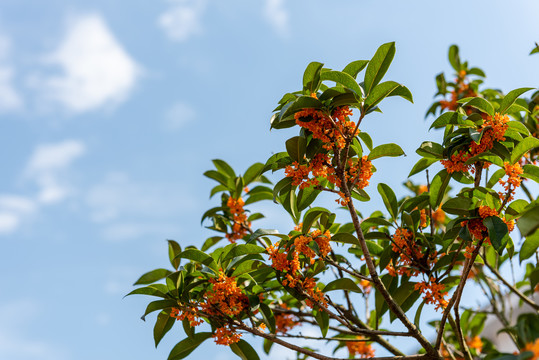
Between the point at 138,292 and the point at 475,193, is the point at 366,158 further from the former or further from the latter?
the point at 138,292

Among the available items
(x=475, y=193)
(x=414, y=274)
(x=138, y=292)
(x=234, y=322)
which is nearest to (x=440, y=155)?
(x=475, y=193)

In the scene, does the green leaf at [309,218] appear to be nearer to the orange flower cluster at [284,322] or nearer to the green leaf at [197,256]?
the green leaf at [197,256]

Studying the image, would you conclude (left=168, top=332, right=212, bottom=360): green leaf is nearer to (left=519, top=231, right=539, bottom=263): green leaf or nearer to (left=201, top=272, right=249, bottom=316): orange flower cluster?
(left=201, top=272, right=249, bottom=316): orange flower cluster

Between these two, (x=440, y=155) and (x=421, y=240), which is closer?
(x=440, y=155)

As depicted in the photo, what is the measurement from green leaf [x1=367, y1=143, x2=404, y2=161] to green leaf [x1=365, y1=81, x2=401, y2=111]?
26 cm

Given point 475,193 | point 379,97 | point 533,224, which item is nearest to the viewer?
point 533,224

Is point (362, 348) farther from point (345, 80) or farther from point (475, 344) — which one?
point (345, 80)

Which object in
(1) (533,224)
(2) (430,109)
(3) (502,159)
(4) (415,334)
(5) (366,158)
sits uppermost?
(2) (430,109)

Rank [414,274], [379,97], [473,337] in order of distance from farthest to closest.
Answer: [473,337]
[414,274]
[379,97]

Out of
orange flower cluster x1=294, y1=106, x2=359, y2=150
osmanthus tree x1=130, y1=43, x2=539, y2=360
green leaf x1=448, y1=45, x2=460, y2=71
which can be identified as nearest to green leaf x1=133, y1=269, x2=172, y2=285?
osmanthus tree x1=130, y1=43, x2=539, y2=360

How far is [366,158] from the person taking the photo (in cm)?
237

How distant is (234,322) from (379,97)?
1304 mm

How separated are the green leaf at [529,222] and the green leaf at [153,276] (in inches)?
72.6

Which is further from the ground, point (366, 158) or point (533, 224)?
point (366, 158)
